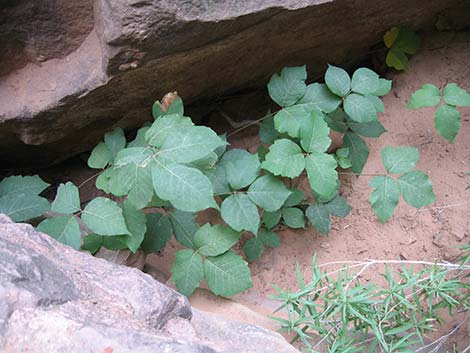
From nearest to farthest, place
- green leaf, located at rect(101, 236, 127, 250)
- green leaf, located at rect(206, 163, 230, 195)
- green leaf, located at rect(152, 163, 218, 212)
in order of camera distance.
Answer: green leaf, located at rect(152, 163, 218, 212) → green leaf, located at rect(101, 236, 127, 250) → green leaf, located at rect(206, 163, 230, 195)

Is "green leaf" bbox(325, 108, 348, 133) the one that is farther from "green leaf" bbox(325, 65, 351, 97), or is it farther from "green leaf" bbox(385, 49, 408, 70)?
"green leaf" bbox(385, 49, 408, 70)

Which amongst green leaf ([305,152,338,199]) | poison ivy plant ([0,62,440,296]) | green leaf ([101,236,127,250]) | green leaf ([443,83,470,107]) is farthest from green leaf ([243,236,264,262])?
→ green leaf ([443,83,470,107])

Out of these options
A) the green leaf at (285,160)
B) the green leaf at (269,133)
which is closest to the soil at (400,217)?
the green leaf at (269,133)

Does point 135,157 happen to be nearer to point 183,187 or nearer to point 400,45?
point 183,187

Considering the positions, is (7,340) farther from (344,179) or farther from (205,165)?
(344,179)

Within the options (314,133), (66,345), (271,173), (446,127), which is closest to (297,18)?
(314,133)

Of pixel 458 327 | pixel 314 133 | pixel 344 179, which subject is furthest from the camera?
pixel 344 179

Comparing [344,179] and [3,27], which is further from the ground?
[3,27]
